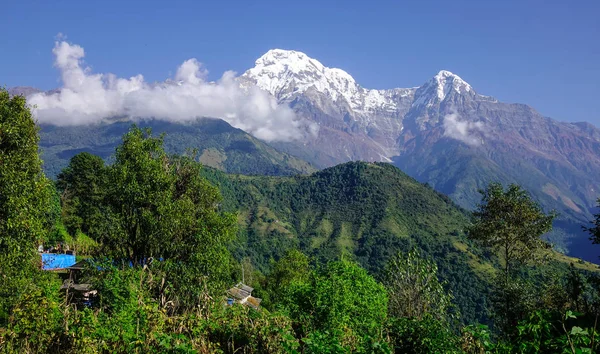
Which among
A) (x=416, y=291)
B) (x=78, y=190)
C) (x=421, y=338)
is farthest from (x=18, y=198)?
(x=78, y=190)

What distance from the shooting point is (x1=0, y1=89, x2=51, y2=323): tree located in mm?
17141

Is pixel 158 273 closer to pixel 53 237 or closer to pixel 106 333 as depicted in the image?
pixel 106 333

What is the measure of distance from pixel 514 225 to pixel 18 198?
1302 inches

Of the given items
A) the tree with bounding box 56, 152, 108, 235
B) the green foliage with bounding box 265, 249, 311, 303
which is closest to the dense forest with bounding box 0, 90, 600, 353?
the green foliage with bounding box 265, 249, 311, 303

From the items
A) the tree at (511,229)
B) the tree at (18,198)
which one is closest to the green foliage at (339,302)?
the tree at (18,198)

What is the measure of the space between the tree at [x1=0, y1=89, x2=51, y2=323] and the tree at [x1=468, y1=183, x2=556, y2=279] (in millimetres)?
31069

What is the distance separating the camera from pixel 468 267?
175000mm

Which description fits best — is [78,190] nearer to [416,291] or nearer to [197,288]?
[197,288]

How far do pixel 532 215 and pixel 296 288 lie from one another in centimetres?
2118

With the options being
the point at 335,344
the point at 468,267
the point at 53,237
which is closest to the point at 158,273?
the point at 335,344

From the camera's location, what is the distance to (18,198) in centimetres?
1712

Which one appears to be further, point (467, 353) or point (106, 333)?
point (467, 353)

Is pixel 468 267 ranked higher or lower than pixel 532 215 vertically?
lower

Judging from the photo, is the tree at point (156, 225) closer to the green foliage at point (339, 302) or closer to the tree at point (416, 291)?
the green foliage at point (339, 302)
